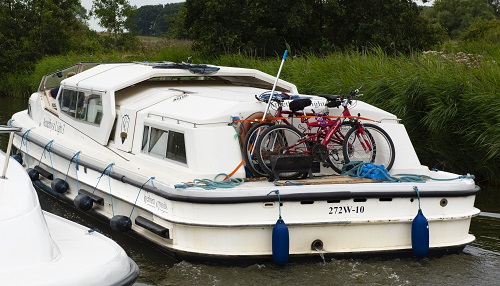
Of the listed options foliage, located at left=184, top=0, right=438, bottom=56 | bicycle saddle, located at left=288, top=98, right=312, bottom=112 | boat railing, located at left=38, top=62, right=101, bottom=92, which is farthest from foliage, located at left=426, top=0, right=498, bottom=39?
bicycle saddle, located at left=288, top=98, right=312, bottom=112

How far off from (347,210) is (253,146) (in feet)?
4.68

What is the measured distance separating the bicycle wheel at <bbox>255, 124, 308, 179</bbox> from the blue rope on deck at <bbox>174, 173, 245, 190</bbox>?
393mm

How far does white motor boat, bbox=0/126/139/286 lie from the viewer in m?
5.16

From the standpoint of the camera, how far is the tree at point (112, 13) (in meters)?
46.3

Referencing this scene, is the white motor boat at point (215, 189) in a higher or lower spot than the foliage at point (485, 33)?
lower

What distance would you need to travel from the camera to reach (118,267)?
5.72 metres

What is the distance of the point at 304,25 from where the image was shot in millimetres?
28484

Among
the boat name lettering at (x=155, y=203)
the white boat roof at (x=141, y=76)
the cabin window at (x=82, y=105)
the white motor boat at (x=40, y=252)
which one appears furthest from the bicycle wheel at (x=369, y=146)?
the white motor boat at (x=40, y=252)

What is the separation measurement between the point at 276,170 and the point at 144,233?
177 cm

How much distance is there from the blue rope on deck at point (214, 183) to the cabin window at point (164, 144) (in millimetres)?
582

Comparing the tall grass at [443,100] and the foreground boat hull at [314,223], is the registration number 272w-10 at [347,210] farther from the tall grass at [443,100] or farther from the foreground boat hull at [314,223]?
the tall grass at [443,100]

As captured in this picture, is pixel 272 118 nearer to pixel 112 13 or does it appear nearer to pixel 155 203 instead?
pixel 155 203

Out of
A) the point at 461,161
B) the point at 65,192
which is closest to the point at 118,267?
the point at 65,192

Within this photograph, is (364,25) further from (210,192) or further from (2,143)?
(210,192)
